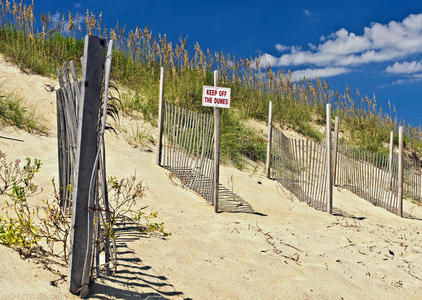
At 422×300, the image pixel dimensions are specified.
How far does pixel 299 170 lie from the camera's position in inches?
269

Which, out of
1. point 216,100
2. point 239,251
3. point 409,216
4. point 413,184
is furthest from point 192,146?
point 413,184

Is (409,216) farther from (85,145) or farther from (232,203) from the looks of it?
(85,145)

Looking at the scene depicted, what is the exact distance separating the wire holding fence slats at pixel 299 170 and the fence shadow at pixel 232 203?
1321 mm

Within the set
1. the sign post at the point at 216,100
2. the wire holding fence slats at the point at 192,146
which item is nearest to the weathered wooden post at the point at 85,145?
the sign post at the point at 216,100

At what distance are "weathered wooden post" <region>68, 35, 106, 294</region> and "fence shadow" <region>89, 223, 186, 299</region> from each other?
220 millimetres

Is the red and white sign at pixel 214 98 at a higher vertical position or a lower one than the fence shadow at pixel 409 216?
higher

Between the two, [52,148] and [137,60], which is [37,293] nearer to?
[52,148]

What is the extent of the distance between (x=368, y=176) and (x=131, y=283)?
6.58 metres

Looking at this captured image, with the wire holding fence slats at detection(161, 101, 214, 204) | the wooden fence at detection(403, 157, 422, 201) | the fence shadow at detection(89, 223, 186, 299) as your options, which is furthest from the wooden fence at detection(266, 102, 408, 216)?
the fence shadow at detection(89, 223, 186, 299)

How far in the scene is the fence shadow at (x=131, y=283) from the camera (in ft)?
7.38

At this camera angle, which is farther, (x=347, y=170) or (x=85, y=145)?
(x=347, y=170)

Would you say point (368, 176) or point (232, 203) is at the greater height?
point (368, 176)

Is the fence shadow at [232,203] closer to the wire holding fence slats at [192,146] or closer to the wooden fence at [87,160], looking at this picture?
the wire holding fence slats at [192,146]

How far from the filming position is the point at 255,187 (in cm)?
675
